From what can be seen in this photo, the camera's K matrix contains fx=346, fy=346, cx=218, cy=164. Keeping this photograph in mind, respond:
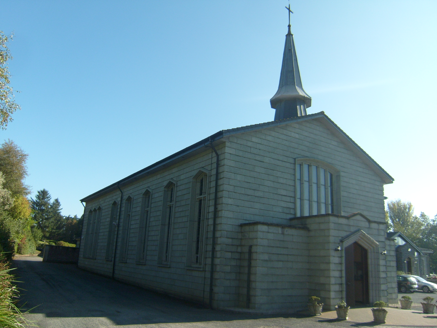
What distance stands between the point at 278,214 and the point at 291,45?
13482 mm

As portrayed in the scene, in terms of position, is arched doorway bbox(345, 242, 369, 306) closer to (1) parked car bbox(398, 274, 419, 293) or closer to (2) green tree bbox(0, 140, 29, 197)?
(1) parked car bbox(398, 274, 419, 293)

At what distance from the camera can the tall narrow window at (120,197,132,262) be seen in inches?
843

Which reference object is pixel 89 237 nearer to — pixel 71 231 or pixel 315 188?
pixel 315 188

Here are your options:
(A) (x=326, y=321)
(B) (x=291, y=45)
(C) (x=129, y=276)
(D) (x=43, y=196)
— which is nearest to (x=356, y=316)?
(A) (x=326, y=321)

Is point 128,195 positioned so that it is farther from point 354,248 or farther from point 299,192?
point 354,248

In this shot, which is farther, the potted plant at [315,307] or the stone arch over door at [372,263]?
the stone arch over door at [372,263]

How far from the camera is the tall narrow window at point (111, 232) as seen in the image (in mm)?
23864

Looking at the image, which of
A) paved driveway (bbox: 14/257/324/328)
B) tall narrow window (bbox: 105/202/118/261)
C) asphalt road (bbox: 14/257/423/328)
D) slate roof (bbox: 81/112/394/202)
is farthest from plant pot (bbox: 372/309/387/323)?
tall narrow window (bbox: 105/202/118/261)

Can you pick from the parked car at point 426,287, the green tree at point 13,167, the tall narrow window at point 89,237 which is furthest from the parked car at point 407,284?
the green tree at point 13,167

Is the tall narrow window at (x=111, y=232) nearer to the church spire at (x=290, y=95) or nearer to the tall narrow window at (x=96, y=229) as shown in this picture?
the tall narrow window at (x=96, y=229)

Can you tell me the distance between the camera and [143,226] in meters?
19.8

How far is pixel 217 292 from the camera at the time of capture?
11852 mm

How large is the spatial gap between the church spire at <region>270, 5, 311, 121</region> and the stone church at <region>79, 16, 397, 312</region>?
3.95 m

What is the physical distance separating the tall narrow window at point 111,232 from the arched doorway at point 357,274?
50.8 feet
